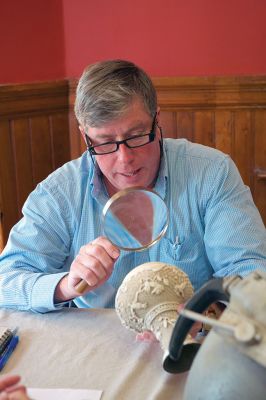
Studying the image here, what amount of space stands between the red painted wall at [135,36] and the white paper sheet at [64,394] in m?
2.02

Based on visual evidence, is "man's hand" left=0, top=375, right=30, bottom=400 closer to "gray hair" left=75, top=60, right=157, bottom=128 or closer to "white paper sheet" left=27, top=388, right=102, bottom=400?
"white paper sheet" left=27, top=388, right=102, bottom=400

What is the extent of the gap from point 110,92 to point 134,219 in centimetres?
36

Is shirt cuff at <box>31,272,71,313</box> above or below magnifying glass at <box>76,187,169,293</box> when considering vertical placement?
below

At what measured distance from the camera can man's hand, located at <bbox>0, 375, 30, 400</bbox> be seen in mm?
817

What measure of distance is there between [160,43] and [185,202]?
4.99ft

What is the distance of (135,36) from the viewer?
110 inches

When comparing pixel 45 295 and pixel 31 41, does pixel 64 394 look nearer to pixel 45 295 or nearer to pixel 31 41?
pixel 45 295

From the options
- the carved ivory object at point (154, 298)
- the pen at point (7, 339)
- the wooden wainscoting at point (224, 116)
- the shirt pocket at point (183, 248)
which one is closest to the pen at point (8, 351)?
the pen at point (7, 339)

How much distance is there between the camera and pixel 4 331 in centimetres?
114

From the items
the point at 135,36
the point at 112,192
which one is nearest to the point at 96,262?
the point at 112,192

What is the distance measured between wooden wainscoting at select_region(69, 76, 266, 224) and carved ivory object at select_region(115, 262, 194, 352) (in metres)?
1.90

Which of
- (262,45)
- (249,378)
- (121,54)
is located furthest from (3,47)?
(249,378)

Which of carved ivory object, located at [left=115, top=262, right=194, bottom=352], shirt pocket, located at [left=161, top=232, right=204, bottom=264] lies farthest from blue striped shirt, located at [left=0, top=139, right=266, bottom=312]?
carved ivory object, located at [left=115, top=262, right=194, bottom=352]

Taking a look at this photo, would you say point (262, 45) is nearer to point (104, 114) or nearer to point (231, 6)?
point (231, 6)
